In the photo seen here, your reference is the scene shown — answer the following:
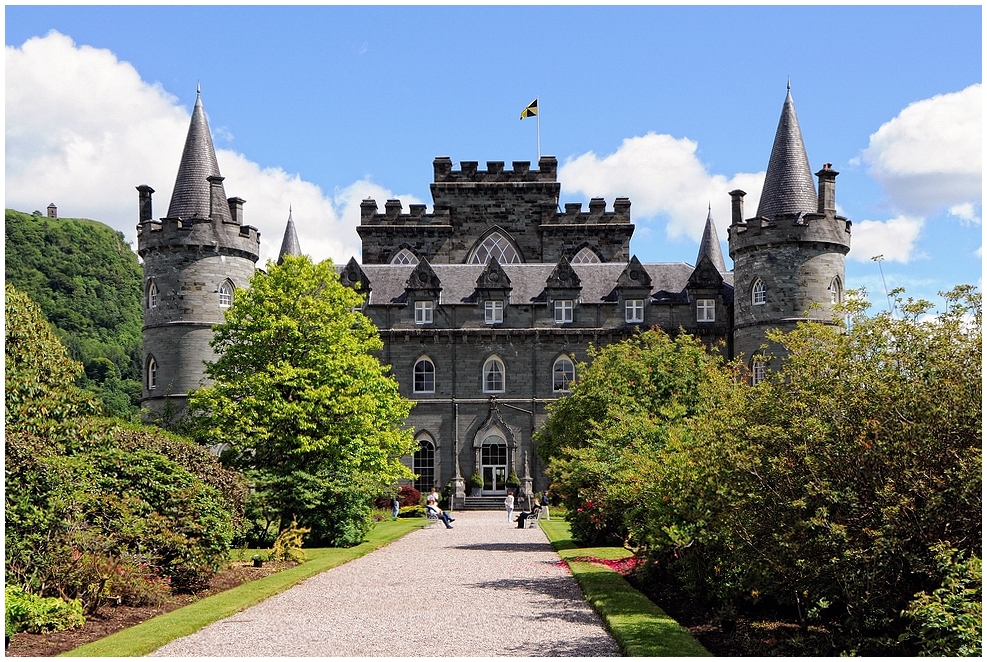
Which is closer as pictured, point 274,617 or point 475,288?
point 274,617

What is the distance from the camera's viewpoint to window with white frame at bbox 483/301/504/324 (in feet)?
167

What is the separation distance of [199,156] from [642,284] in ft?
71.3

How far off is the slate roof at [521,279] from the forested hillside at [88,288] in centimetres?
3748

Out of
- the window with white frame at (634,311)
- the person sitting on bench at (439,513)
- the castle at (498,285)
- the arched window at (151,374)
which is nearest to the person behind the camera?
the person sitting on bench at (439,513)

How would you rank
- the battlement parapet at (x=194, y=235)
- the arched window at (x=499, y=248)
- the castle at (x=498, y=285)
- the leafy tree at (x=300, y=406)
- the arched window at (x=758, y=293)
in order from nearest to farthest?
the leafy tree at (x=300, y=406)
the battlement parapet at (x=194, y=235)
the castle at (x=498, y=285)
the arched window at (x=758, y=293)
the arched window at (x=499, y=248)

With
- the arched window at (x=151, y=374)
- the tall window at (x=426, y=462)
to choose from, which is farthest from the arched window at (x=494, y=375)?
the arched window at (x=151, y=374)

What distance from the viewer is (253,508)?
85.0 ft

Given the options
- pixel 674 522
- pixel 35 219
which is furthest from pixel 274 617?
pixel 35 219

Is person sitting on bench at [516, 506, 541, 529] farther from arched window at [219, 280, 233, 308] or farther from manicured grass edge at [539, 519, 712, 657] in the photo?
arched window at [219, 280, 233, 308]

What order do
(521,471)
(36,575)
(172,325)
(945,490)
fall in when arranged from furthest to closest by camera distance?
(521,471) → (172,325) → (36,575) → (945,490)

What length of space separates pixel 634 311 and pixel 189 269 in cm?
2108

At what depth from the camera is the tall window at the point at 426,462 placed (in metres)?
50.4

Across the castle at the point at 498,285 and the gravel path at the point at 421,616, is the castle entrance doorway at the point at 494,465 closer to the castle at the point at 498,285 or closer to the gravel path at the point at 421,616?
A: the castle at the point at 498,285

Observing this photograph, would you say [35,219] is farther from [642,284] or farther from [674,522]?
[674,522]
